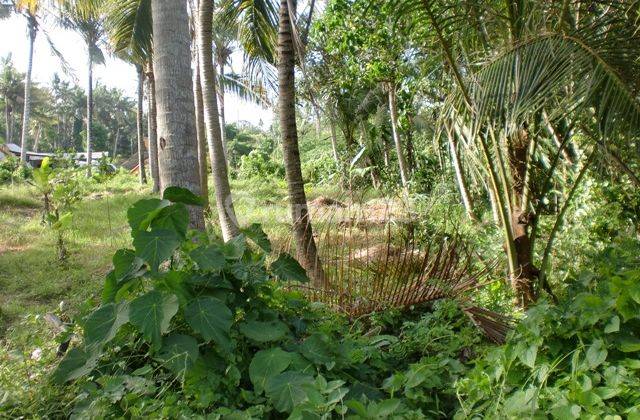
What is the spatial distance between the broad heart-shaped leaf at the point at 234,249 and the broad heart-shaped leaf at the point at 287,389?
1.89 feet

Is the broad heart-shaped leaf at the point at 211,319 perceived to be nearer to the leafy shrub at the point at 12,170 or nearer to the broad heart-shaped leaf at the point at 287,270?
the broad heart-shaped leaf at the point at 287,270

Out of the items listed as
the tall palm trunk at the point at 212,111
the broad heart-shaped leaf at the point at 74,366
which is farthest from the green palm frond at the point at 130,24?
the broad heart-shaped leaf at the point at 74,366

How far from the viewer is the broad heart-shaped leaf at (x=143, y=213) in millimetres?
2162

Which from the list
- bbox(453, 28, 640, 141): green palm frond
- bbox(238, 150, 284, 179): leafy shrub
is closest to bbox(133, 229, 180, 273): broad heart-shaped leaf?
bbox(453, 28, 640, 141): green palm frond

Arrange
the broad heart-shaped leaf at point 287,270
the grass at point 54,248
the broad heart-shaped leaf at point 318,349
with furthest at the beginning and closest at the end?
the grass at point 54,248 → the broad heart-shaped leaf at point 287,270 → the broad heart-shaped leaf at point 318,349

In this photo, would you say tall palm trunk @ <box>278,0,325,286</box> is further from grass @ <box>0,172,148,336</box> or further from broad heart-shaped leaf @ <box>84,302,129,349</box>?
broad heart-shaped leaf @ <box>84,302,129,349</box>

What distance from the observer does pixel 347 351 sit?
2.18 m

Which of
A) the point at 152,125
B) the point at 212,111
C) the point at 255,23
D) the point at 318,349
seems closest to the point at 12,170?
the point at 152,125

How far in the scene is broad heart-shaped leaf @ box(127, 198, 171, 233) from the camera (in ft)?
7.09

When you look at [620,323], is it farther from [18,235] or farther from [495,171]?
[18,235]

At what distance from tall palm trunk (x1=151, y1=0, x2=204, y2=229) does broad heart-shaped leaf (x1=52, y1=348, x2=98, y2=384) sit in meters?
1.81

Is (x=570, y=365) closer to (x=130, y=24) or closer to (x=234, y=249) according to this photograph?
(x=234, y=249)

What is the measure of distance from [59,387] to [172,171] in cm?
191

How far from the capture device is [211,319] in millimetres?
2023
